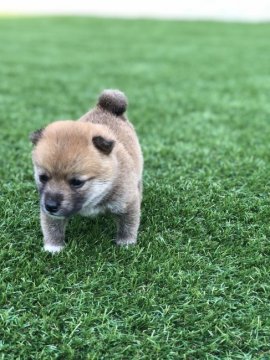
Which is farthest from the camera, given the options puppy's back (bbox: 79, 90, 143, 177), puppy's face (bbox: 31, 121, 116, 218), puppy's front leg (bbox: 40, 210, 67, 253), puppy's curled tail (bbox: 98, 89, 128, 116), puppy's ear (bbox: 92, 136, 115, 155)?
puppy's curled tail (bbox: 98, 89, 128, 116)

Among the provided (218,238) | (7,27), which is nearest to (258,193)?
(218,238)

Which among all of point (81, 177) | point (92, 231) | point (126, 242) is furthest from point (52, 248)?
point (81, 177)

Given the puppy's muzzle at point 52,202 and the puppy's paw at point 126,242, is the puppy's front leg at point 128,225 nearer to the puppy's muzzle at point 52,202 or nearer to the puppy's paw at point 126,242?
the puppy's paw at point 126,242

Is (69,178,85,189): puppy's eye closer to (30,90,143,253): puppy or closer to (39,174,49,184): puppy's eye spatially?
(30,90,143,253): puppy

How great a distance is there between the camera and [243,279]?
3.06 metres

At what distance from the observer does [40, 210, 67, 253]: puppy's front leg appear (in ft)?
10.6

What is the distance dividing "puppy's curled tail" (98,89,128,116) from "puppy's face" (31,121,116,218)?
0.85 m

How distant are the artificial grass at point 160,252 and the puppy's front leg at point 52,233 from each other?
0.20ft

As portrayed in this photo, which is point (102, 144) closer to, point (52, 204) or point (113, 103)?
point (52, 204)

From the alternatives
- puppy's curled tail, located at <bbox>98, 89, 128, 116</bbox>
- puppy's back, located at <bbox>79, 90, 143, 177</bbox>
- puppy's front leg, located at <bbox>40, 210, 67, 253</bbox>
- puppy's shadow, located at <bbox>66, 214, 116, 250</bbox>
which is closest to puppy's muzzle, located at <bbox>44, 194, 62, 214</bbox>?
puppy's front leg, located at <bbox>40, 210, 67, 253</bbox>

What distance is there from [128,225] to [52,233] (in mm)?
494

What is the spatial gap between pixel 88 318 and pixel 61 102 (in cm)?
513

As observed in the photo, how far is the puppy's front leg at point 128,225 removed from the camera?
10.8 ft

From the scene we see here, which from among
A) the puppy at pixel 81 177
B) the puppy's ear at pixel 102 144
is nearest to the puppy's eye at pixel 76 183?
the puppy at pixel 81 177
